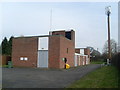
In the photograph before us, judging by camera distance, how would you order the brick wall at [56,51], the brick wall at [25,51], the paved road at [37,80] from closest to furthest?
the paved road at [37,80] < the brick wall at [56,51] < the brick wall at [25,51]

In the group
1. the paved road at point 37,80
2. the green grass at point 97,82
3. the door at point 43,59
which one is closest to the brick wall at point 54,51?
the door at point 43,59

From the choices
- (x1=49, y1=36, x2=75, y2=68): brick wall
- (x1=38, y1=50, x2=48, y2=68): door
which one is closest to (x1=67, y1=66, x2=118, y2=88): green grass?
(x1=49, y1=36, x2=75, y2=68): brick wall

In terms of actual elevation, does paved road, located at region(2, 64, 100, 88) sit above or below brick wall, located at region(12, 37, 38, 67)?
below

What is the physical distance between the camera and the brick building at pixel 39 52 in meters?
30.5

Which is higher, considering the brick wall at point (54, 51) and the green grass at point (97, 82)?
the brick wall at point (54, 51)

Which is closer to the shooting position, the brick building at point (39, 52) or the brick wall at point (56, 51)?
the brick wall at point (56, 51)

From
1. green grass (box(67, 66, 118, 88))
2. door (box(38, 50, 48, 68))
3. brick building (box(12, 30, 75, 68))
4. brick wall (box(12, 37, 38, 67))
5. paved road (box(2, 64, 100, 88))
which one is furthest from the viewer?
brick wall (box(12, 37, 38, 67))

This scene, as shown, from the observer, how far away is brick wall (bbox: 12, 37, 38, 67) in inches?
1264

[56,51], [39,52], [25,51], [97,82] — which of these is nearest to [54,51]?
[56,51]

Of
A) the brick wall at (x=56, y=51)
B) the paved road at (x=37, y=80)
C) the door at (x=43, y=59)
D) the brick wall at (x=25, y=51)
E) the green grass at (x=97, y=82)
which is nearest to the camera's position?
the green grass at (x=97, y=82)

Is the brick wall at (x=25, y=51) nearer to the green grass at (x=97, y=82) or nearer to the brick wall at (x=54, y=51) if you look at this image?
the brick wall at (x=54, y=51)

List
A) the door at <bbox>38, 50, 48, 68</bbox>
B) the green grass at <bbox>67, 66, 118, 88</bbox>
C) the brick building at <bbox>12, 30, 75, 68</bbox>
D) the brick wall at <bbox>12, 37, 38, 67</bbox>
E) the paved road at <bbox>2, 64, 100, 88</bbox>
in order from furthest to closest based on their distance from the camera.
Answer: the brick wall at <bbox>12, 37, 38, 67</bbox> < the door at <bbox>38, 50, 48, 68</bbox> < the brick building at <bbox>12, 30, 75, 68</bbox> < the paved road at <bbox>2, 64, 100, 88</bbox> < the green grass at <bbox>67, 66, 118, 88</bbox>

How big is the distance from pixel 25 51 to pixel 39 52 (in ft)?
9.70

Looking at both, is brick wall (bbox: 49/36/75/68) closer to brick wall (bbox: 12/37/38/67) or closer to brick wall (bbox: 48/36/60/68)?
brick wall (bbox: 48/36/60/68)
